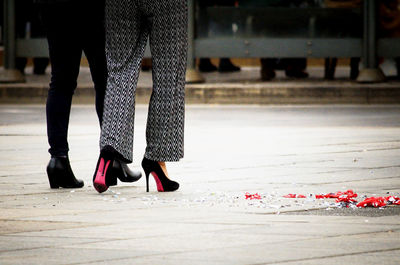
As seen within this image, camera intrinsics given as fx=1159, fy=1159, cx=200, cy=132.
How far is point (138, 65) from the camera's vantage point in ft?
18.4

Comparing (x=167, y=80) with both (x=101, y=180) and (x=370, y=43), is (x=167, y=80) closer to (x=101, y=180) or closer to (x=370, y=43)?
(x=101, y=180)

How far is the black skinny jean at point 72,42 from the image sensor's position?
5.86m

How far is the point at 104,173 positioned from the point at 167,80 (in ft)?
1.80

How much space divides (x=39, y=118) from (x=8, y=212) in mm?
6291

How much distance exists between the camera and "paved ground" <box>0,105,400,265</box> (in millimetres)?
3955

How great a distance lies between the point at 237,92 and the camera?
1309 centimetres

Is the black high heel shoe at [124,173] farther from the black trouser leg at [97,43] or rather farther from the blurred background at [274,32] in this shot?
the blurred background at [274,32]

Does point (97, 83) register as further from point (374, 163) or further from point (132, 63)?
point (374, 163)

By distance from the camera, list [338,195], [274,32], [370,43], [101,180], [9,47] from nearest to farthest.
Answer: [338,195], [101,180], [370,43], [274,32], [9,47]

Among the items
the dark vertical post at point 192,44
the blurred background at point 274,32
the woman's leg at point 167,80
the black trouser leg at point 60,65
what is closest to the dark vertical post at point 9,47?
the blurred background at point 274,32

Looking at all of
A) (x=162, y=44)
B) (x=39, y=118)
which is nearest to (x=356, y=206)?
(x=162, y=44)

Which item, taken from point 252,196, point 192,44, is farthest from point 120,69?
point 192,44

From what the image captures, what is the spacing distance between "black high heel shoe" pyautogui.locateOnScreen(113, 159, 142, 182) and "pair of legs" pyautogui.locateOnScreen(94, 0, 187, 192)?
0.10 meters

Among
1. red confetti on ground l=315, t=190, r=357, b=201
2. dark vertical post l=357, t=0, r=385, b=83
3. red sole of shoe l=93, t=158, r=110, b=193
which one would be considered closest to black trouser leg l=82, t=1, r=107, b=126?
red sole of shoe l=93, t=158, r=110, b=193
